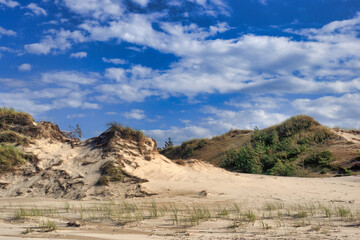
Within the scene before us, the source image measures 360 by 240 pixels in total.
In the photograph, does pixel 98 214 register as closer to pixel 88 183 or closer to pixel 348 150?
pixel 88 183

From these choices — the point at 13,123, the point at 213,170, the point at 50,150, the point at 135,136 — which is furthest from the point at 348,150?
the point at 13,123

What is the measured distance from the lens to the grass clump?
10125mm

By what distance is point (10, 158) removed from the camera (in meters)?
11.7

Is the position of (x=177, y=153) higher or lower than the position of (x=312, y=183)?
higher

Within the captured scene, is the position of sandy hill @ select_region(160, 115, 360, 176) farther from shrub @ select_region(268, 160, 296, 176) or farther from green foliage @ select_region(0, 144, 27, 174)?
green foliage @ select_region(0, 144, 27, 174)

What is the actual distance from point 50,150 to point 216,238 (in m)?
9.22

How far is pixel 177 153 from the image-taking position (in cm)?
3281

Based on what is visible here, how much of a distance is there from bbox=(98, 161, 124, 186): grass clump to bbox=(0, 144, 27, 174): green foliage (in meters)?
3.47

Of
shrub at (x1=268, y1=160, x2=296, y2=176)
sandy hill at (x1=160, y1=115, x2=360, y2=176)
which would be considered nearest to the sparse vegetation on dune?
sandy hill at (x1=160, y1=115, x2=360, y2=176)

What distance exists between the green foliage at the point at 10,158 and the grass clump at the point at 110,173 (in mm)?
3465

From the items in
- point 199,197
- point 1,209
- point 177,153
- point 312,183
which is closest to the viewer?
point 1,209

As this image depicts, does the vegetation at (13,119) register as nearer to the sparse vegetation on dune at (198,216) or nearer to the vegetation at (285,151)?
the sparse vegetation on dune at (198,216)

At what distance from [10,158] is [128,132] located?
452 centimetres

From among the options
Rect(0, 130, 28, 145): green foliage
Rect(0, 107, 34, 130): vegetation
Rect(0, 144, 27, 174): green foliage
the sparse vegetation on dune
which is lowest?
the sparse vegetation on dune
